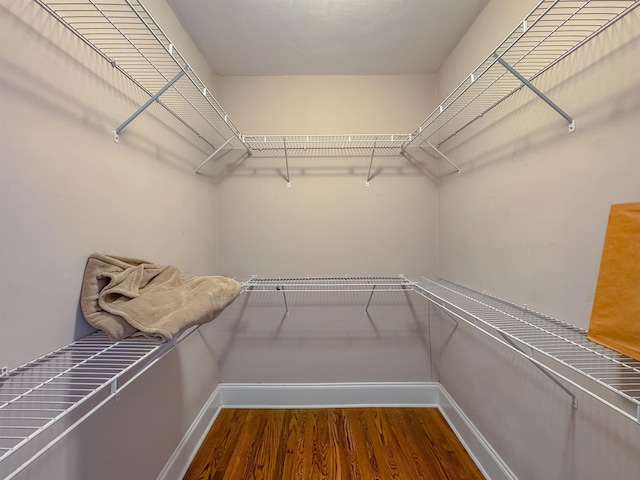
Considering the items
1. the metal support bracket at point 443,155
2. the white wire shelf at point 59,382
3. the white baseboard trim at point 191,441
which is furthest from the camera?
the metal support bracket at point 443,155

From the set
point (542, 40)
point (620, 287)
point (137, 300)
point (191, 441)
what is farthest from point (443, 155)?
point (191, 441)

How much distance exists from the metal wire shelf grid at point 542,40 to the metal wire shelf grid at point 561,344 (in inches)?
32.2

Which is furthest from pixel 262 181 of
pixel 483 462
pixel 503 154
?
pixel 483 462

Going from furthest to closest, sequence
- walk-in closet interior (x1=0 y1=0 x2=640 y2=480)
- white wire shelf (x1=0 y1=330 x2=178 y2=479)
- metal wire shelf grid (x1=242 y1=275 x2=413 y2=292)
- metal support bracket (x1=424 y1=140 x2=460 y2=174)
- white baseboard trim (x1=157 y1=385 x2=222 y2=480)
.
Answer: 1. metal wire shelf grid (x1=242 y1=275 x2=413 y2=292)
2. metal support bracket (x1=424 y1=140 x2=460 y2=174)
3. white baseboard trim (x1=157 y1=385 x2=222 y2=480)
4. walk-in closet interior (x1=0 y1=0 x2=640 y2=480)
5. white wire shelf (x1=0 y1=330 x2=178 y2=479)

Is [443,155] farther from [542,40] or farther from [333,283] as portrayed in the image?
[333,283]

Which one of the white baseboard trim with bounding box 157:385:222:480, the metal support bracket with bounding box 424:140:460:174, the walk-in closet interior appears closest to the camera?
the walk-in closet interior

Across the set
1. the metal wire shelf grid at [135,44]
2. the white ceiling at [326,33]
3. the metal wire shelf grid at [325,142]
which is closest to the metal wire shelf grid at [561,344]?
the metal wire shelf grid at [325,142]

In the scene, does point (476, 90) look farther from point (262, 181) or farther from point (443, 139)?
point (262, 181)

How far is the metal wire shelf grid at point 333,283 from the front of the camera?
72.0 inches

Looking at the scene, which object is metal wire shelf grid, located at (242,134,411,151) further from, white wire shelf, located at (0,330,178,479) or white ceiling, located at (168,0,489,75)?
white wire shelf, located at (0,330,178,479)

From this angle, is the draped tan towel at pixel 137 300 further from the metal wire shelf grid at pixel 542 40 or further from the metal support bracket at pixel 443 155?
the metal support bracket at pixel 443 155

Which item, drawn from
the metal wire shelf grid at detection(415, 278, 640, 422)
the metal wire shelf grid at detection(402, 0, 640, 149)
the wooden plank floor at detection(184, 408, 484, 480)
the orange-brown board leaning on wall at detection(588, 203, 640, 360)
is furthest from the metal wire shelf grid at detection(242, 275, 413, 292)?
the orange-brown board leaning on wall at detection(588, 203, 640, 360)

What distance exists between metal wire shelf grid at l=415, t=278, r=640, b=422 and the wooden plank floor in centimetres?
87

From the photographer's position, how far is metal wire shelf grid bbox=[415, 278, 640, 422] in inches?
24.8
